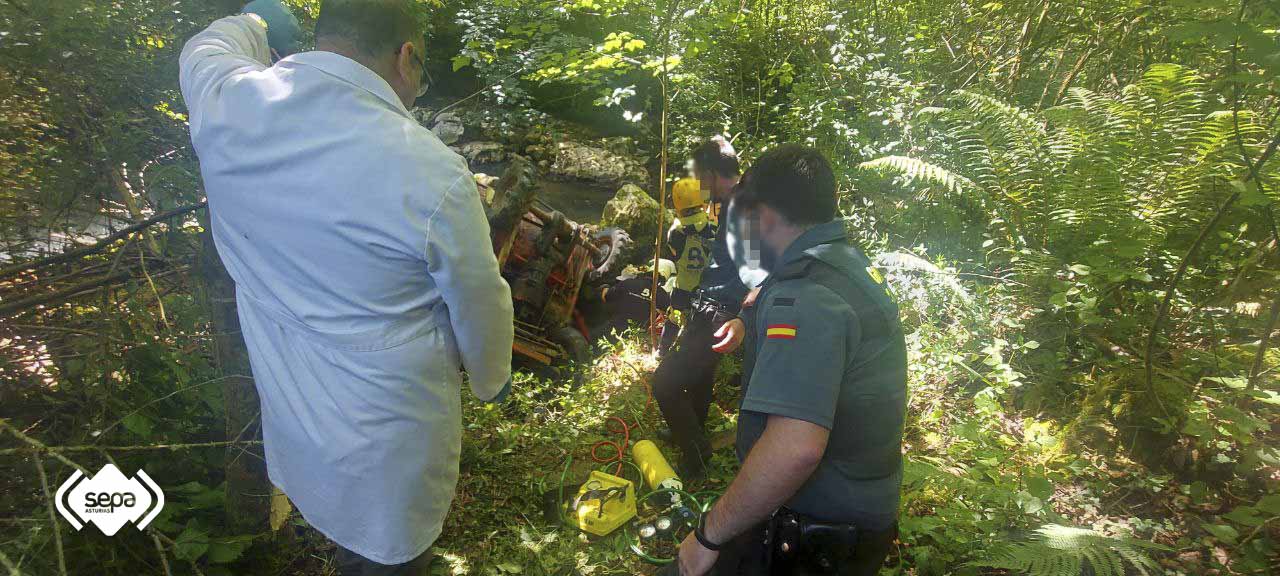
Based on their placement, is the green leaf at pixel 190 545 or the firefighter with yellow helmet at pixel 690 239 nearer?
the green leaf at pixel 190 545

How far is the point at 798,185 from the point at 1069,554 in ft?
6.10

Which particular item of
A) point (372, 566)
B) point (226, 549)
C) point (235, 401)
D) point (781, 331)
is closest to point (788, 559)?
point (781, 331)

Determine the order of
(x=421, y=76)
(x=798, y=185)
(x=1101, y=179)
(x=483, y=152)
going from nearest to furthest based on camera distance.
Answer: (x=798, y=185) < (x=421, y=76) < (x=1101, y=179) < (x=483, y=152)

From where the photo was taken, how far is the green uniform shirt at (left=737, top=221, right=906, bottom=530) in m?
1.41

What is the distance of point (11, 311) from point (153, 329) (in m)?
0.40

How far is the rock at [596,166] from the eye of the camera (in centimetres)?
1102

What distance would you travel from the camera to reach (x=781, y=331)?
146cm

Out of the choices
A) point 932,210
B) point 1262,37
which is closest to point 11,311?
point 1262,37

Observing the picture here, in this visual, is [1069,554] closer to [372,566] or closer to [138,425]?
[372,566]

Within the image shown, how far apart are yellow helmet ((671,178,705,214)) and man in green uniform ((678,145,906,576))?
7.85 feet

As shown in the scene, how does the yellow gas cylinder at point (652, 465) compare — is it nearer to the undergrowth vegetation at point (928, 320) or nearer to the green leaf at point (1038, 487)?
the undergrowth vegetation at point (928, 320)

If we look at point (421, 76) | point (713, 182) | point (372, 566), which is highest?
point (421, 76)

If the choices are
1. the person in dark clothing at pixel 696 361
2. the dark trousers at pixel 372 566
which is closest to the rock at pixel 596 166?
the person in dark clothing at pixel 696 361

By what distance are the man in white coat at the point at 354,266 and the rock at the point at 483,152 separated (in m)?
9.43
